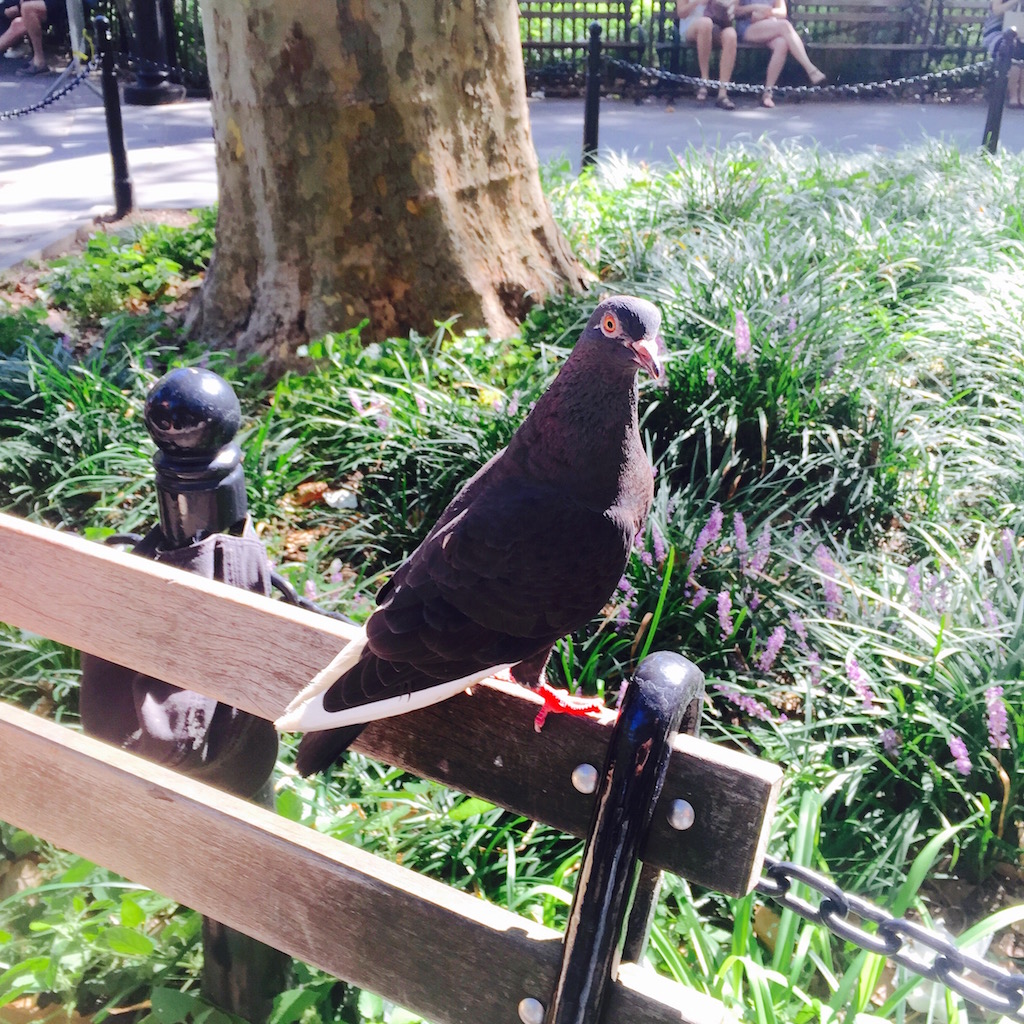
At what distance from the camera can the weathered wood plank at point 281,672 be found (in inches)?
42.3

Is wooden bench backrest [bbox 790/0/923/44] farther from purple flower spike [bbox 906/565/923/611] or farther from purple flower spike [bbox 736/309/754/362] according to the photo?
purple flower spike [bbox 906/565/923/611]

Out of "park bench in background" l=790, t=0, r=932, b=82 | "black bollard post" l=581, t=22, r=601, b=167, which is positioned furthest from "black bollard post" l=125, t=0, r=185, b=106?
"park bench in background" l=790, t=0, r=932, b=82

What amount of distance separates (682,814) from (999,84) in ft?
27.3

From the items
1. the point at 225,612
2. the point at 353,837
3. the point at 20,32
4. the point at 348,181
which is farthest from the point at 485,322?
the point at 20,32

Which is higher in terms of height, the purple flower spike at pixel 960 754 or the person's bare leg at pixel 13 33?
the person's bare leg at pixel 13 33

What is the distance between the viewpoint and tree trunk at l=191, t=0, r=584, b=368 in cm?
378

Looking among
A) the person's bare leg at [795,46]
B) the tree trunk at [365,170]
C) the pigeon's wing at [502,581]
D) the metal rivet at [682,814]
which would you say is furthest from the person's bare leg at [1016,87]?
the metal rivet at [682,814]

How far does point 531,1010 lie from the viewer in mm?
1099

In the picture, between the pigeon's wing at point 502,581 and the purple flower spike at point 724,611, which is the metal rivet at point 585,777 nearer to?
the pigeon's wing at point 502,581

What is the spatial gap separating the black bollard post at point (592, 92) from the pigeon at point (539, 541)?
587 cm

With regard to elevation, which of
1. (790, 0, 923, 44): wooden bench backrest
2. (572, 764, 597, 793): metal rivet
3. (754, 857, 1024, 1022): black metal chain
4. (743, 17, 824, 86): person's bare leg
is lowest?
(754, 857, 1024, 1022): black metal chain

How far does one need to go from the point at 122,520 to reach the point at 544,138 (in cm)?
816

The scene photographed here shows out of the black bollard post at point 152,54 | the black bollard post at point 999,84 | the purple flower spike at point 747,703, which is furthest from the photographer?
the black bollard post at point 152,54

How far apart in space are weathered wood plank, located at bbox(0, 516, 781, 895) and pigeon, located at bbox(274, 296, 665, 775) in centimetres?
6
